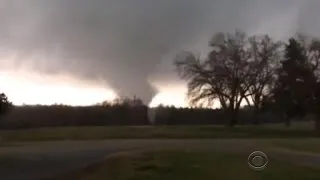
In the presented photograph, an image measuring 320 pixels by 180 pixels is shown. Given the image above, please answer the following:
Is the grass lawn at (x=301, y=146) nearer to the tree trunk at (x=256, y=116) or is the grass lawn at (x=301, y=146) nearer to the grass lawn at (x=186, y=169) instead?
the grass lawn at (x=186, y=169)

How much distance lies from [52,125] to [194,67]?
2599 centimetres

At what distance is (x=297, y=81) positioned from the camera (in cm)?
8800

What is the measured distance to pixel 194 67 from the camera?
94.6 meters

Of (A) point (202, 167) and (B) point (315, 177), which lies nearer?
(B) point (315, 177)

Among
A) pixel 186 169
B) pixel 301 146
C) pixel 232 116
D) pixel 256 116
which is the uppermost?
pixel 256 116

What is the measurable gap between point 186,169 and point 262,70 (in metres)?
72.9

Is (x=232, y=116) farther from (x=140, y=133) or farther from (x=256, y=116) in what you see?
(x=140, y=133)

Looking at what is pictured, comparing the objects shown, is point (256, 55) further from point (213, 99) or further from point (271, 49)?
point (213, 99)

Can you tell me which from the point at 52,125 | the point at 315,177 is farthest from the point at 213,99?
the point at 315,177

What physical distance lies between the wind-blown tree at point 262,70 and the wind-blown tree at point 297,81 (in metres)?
2.34

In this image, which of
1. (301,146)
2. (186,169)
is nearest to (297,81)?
(301,146)

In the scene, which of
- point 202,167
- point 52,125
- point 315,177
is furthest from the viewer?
point 52,125

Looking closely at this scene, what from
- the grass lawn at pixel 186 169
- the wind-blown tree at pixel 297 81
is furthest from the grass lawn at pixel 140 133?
the grass lawn at pixel 186 169

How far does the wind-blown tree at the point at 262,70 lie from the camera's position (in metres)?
93.4
